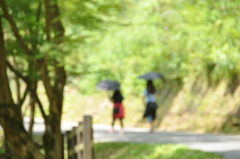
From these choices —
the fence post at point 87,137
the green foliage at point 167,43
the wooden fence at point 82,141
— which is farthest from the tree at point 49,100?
the green foliage at point 167,43

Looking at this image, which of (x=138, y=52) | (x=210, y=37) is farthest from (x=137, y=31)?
(x=210, y=37)

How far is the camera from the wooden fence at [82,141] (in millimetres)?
10656

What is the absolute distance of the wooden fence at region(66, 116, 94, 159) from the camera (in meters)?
10.7

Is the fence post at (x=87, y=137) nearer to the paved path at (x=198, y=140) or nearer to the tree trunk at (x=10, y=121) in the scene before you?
the tree trunk at (x=10, y=121)

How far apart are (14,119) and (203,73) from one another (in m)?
12.0

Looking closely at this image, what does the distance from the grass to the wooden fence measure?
2502 millimetres

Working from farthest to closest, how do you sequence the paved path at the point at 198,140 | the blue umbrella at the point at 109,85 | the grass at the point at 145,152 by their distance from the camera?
the blue umbrella at the point at 109,85 < the paved path at the point at 198,140 < the grass at the point at 145,152

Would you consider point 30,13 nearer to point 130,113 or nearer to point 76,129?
point 76,129

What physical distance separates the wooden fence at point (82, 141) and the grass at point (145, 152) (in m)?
2.50

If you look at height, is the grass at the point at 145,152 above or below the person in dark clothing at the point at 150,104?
below

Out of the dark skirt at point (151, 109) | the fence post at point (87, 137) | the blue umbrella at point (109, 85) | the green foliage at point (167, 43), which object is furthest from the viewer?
the blue umbrella at point (109, 85)

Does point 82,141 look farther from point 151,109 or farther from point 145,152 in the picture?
point 151,109

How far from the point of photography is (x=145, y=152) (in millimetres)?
14695

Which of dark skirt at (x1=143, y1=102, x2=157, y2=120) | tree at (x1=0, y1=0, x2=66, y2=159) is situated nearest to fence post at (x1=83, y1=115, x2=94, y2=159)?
tree at (x1=0, y1=0, x2=66, y2=159)
